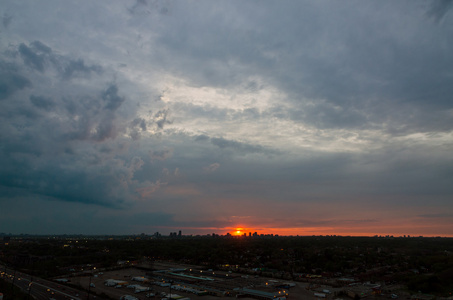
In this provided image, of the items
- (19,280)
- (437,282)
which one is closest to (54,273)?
(19,280)

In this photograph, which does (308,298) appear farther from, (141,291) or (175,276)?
(175,276)

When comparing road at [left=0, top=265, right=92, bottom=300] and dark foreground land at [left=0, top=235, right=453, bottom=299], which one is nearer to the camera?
road at [left=0, top=265, right=92, bottom=300]

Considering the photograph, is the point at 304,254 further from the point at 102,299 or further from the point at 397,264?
the point at 102,299

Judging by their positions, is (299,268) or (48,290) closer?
(48,290)

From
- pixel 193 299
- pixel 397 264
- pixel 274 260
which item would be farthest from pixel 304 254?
pixel 193 299

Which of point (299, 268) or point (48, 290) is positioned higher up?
point (48, 290)

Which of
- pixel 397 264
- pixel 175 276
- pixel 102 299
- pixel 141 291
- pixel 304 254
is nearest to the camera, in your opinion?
pixel 102 299

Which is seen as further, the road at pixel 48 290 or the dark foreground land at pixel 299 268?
the dark foreground land at pixel 299 268

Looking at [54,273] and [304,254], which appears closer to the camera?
[54,273]

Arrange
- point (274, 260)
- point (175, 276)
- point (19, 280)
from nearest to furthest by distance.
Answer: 1. point (19, 280)
2. point (175, 276)
3. point (274, 260)
